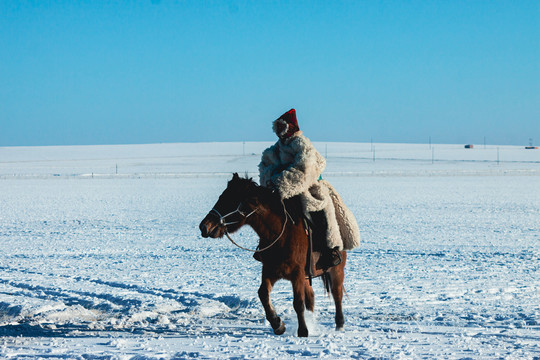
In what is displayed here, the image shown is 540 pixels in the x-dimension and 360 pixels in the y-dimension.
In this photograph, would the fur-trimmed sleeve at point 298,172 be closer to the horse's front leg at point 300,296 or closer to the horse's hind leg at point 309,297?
the horse's front leg at point 300,296

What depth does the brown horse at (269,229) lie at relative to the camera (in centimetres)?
505

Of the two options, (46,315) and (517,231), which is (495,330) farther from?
(517,231)

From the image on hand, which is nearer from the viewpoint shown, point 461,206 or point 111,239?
point 111,239

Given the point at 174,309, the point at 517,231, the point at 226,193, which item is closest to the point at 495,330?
the point at 226,193

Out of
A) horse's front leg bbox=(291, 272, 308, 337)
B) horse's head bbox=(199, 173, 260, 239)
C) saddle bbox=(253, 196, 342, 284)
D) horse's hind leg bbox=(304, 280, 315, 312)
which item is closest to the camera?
horse's head bbox=(199, 173, 260, 239)

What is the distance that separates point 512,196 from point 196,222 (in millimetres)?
11846

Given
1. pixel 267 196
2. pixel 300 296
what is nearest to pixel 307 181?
pixel 267 196

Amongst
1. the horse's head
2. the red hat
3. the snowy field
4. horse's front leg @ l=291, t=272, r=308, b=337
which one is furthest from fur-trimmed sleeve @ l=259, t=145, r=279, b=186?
the snowy field

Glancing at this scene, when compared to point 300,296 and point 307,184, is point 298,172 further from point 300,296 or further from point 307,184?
point 300,296

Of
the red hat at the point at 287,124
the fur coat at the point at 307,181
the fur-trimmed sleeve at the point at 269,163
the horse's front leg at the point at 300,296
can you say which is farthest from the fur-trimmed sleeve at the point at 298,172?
the horse's front leg at the point at 300,296

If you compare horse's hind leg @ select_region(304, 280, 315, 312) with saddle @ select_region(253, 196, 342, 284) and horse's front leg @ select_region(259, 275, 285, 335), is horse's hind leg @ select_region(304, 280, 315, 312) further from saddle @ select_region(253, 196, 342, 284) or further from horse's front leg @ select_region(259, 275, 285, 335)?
horse's front leg @ select_region(259, 275, 285, 335)

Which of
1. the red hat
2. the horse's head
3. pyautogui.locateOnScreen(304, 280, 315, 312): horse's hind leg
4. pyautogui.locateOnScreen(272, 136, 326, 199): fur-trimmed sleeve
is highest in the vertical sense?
the red hat

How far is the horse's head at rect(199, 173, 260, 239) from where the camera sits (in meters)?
5.00

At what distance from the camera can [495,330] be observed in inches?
217
